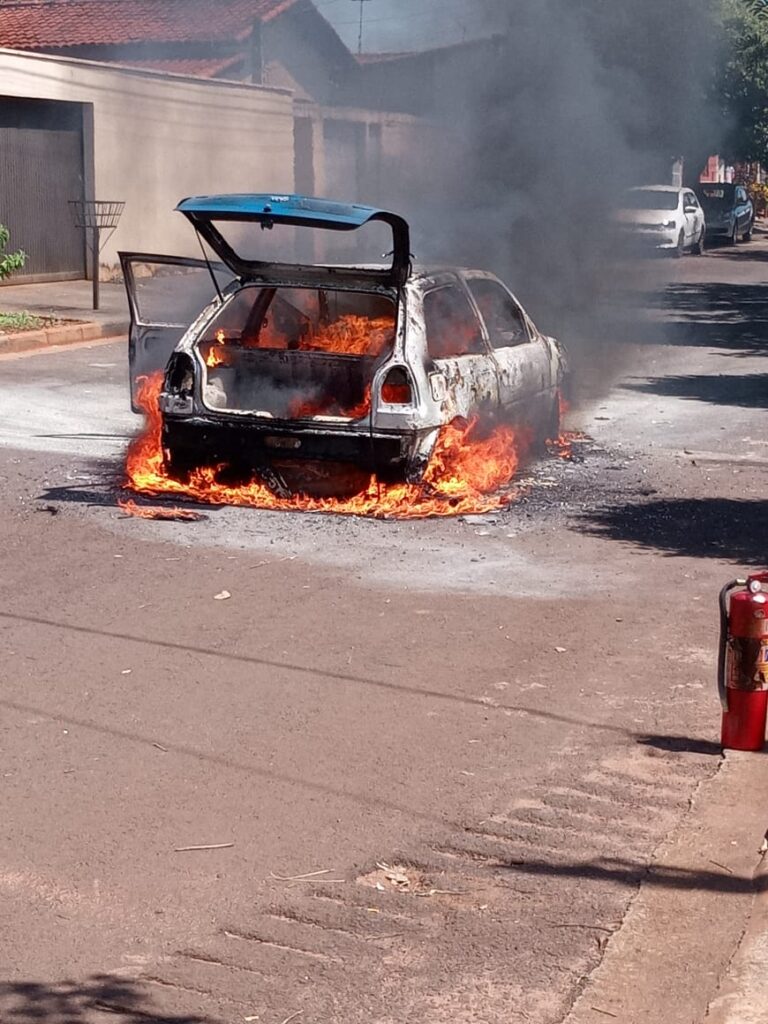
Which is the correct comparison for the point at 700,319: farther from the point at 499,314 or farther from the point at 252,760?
the point at 252,760

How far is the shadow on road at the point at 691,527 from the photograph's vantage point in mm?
8039

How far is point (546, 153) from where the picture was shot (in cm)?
1825

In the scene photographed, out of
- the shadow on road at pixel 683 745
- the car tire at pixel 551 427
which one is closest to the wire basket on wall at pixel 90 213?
the car tire at pixel 551 427

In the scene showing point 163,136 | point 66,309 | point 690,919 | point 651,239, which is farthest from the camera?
point 651,239

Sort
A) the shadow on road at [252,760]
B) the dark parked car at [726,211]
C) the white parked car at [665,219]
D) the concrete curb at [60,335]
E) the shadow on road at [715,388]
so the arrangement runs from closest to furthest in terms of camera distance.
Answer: the shadow on road at [252,760] < the shadow on road at [715,388] < the concrete curb at [60,335] < the white parked car at [665,219] < the dark parked car at [726,211]

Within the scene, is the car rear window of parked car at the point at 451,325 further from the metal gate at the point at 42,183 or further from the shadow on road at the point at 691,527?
the metal gate at the point at 42,183

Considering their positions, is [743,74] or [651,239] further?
[743,74]

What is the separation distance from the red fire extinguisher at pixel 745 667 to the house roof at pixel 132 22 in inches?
941

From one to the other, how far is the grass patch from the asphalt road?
6689 millimetres

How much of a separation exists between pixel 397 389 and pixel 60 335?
8.60m

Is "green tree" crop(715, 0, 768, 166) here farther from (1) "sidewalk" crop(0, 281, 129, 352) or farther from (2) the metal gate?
(1) "sidewalk" crop(0, 281, 129, 352)

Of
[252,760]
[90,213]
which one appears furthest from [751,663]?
[90,213]

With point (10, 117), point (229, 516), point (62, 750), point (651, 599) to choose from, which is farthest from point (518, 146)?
point (62, 750)

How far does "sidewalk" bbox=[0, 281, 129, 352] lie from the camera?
15.8m
